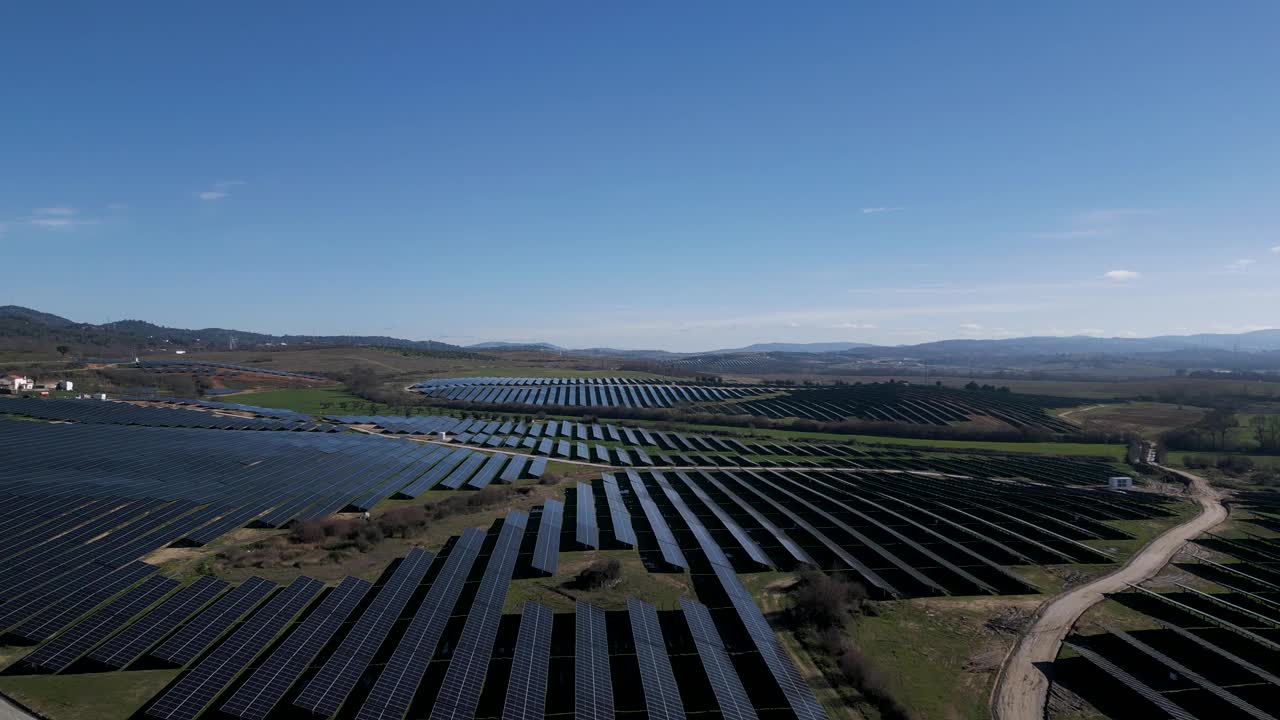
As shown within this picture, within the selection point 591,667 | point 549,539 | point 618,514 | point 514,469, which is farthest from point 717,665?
point 514,469

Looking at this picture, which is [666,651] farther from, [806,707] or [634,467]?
[634,467]

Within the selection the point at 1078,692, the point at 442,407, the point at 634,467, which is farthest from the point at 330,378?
the point at 1078,692

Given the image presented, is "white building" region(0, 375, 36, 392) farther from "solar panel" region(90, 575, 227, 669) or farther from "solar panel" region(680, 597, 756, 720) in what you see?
"solar panel" region(680, 597, 756, 720)

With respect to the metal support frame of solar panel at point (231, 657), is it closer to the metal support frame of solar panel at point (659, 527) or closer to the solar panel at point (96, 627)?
the solar panel at point (96, 627)

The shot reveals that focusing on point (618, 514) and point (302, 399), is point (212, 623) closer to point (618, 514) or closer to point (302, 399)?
point (618, 514)

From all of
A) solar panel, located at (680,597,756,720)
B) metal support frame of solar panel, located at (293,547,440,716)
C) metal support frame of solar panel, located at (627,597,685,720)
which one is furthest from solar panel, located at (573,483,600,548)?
solar panel, located at (680,597,756,720)
